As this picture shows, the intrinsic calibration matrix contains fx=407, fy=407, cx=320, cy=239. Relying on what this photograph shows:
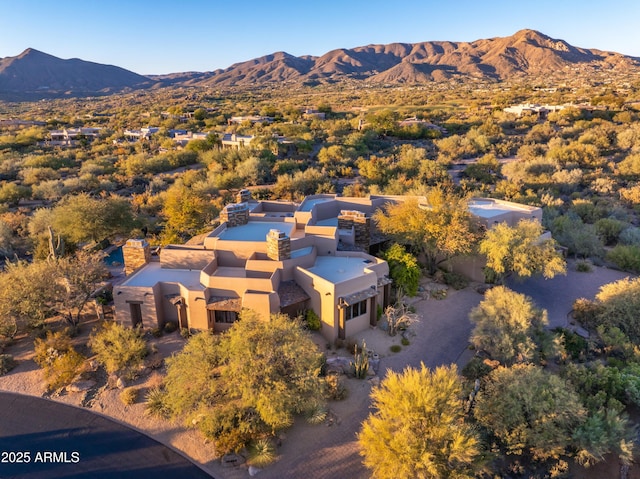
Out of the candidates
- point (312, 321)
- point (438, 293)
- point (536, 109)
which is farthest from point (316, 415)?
point (536, 109)

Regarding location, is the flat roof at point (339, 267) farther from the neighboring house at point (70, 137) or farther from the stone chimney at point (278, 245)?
the neighboring house at point (70, 137)

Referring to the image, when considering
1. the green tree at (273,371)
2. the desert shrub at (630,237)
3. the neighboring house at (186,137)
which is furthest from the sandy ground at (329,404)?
the neighboring house at (186,137)

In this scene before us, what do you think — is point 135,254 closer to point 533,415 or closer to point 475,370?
point 475,370

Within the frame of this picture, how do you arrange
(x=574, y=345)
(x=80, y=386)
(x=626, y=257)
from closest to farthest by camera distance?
(x=80, y=386) → (x=574, y=345) → (x=626, y=257)

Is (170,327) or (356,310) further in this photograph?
(170,327)

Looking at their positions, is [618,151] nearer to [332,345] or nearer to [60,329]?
[332,345]

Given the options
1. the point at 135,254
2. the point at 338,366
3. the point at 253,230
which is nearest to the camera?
the point at 338,366

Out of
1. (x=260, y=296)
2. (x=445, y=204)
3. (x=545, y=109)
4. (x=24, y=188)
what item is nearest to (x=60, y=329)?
(x=260, y=296)
